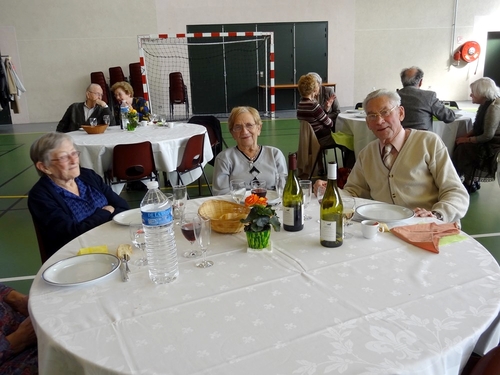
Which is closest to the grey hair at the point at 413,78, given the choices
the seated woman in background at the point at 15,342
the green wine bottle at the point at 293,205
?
the green wine bottle at the point at 293,205

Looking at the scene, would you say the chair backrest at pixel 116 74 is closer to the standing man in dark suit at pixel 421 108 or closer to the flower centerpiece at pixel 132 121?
the flower centerpiece at pixel 132 121

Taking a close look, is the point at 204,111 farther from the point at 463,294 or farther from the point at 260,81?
the point at 463,294

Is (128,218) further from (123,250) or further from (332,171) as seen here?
(332,171)

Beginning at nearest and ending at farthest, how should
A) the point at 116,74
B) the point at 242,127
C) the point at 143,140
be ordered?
the point at 242,127 → the point at 143,140 → the point at 116,74

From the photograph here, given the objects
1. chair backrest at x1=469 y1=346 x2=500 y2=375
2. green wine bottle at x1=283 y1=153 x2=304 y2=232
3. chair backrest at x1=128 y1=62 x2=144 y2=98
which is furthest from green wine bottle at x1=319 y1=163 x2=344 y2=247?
chair backrest at x1=128 y1=62 x2=144 y2=98

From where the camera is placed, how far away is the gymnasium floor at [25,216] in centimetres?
323

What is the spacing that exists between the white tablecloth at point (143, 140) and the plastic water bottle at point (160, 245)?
2.73m

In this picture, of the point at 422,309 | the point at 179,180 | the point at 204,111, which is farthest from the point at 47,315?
the point at 204,111

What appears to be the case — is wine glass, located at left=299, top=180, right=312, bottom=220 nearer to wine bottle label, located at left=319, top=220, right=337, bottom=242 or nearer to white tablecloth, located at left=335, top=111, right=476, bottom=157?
wine bottle label, located at left=319, top=220, right=337, bottom=242

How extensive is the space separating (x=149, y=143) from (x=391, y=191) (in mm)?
2422

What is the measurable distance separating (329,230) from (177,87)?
9.87m

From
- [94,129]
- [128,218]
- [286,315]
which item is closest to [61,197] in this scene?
[128,218]

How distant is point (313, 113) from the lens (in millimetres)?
5160

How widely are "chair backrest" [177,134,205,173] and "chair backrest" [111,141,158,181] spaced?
0.35 m
